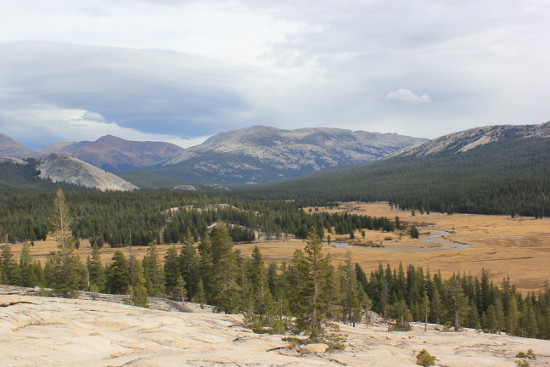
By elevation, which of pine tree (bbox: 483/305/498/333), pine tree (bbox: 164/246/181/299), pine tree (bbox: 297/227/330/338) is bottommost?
pine tree (bbox: 483/305/498/333)

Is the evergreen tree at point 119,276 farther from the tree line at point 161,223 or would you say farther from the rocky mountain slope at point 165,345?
the tree line at point 161,223

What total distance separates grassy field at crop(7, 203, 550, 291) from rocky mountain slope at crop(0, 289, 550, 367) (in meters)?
64.6

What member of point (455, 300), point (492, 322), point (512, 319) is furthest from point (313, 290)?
point (492, 322)

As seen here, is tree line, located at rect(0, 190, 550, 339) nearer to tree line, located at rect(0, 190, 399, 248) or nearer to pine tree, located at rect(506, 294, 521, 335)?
pine tree, located at rect(506, 294, 521, 335)

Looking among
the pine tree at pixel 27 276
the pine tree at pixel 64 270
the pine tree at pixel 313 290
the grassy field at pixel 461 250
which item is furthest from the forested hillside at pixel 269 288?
the grassy field at pixel 461 250

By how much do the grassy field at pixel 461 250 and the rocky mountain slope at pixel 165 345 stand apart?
2542 inches

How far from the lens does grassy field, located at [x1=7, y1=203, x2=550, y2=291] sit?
97188 mm

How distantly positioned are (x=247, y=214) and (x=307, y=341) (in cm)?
15889

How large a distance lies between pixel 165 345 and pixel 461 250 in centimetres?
12105

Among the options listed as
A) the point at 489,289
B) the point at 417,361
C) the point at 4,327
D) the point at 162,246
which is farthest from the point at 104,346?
the point at 162,246

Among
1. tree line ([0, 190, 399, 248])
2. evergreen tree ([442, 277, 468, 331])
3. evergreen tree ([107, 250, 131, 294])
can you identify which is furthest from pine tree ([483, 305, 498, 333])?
tree line ([0, 190, 399, 248])

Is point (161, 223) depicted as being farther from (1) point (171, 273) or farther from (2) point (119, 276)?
(2) point (119, 276)

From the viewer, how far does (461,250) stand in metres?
124

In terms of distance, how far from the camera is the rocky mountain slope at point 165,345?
19281mm
